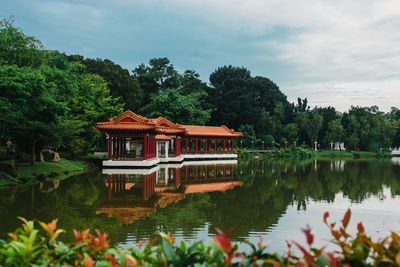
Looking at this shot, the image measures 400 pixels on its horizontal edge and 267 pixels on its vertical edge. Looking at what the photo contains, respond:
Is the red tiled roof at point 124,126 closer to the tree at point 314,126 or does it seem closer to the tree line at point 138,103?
the tree line at point 138,103

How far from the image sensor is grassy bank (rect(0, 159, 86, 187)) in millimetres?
14164

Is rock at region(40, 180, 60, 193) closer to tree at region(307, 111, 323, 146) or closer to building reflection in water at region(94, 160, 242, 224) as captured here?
building reflection in water at region(94, 160, 242, 224)

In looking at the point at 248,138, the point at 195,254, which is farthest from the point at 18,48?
the point at 248,138

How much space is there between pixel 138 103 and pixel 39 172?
27257mm

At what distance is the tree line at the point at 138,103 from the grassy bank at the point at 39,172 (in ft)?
3.81

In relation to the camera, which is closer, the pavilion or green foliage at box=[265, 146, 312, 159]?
the pavilion

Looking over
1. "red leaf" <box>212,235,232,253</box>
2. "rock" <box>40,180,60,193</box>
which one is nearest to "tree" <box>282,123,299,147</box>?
"rock" <box>40,180,60,193</box>

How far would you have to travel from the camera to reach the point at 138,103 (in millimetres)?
43562

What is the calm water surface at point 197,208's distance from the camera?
23.0ft

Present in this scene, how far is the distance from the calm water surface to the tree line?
12.6 feet

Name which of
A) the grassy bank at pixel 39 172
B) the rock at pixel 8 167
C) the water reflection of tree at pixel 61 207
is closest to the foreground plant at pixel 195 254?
the water reflection of tree at pixel 61 207

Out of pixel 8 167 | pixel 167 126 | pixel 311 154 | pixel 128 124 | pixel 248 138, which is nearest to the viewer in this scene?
pixel 8 167

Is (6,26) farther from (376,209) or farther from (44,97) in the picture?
(376,209)

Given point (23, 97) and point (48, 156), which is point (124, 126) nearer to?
point (48, 156)
